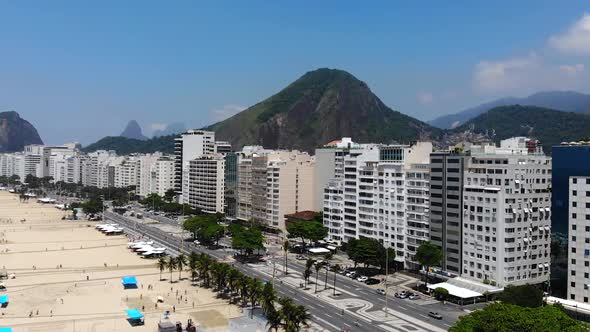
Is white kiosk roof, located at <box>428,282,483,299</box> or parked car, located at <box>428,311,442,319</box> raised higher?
white kiosk roof, located at <box>428,282,483,299</box>

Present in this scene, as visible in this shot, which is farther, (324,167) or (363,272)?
(324,167)

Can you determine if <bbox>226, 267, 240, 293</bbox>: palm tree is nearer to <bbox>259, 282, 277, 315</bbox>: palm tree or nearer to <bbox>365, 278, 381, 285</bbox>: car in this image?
<bbox>259, 282, 277, 315</bbox>: palm tree

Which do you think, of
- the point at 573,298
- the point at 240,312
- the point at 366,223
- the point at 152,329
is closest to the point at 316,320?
the point at 240,312

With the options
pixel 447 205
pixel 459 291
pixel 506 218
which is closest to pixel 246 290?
pixel 459 291

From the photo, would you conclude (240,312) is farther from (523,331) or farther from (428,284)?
(523,331)

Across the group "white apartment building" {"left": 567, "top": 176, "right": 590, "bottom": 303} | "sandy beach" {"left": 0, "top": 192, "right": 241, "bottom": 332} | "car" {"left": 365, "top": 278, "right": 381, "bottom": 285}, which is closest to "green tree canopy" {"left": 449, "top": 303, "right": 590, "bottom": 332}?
"white apartment building" {"left": 567, "top": 176, "right": 590, "bottom": 303}
